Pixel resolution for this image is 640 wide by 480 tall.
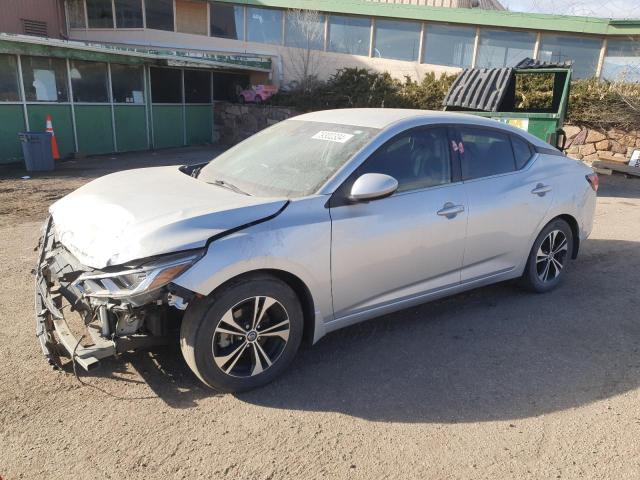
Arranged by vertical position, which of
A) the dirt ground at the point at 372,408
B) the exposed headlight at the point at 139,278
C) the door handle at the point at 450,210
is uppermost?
the door handle at the point at 450,210

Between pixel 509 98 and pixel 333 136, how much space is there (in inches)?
318

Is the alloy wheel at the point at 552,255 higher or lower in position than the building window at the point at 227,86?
lower

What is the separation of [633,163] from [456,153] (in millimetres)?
11799

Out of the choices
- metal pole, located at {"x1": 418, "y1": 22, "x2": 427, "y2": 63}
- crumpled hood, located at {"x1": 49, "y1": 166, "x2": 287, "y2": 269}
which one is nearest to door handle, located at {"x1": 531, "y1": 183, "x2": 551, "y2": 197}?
crumpled hood, located at {"x1": 49, "y1": 166, "x2": 287, "y2": 269}

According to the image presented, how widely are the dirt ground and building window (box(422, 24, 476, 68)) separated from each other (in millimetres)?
17660

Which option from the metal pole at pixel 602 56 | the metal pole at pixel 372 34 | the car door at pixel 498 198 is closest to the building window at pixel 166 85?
the metal pole at pixel 372 34

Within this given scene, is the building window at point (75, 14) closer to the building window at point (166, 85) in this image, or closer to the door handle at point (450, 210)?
the building window at point (166, 85)

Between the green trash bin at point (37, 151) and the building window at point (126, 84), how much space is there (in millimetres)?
3678

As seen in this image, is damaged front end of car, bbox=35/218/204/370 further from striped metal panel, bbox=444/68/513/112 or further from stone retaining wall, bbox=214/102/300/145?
stone retaining wall, bbox=214/102/300/145

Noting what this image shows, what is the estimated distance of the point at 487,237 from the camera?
4.19 metres

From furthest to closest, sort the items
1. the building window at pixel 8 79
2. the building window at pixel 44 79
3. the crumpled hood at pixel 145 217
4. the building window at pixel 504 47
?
the building window at pixel 504 47, the building window at pixel 44 79, the building window at pixel 8 79, the crumpled hood at pixel 145 217

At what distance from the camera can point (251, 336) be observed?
3141 mm

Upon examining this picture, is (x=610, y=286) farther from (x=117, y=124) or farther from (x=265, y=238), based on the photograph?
(x=117, y=124)

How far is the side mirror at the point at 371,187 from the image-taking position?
11.0ft
